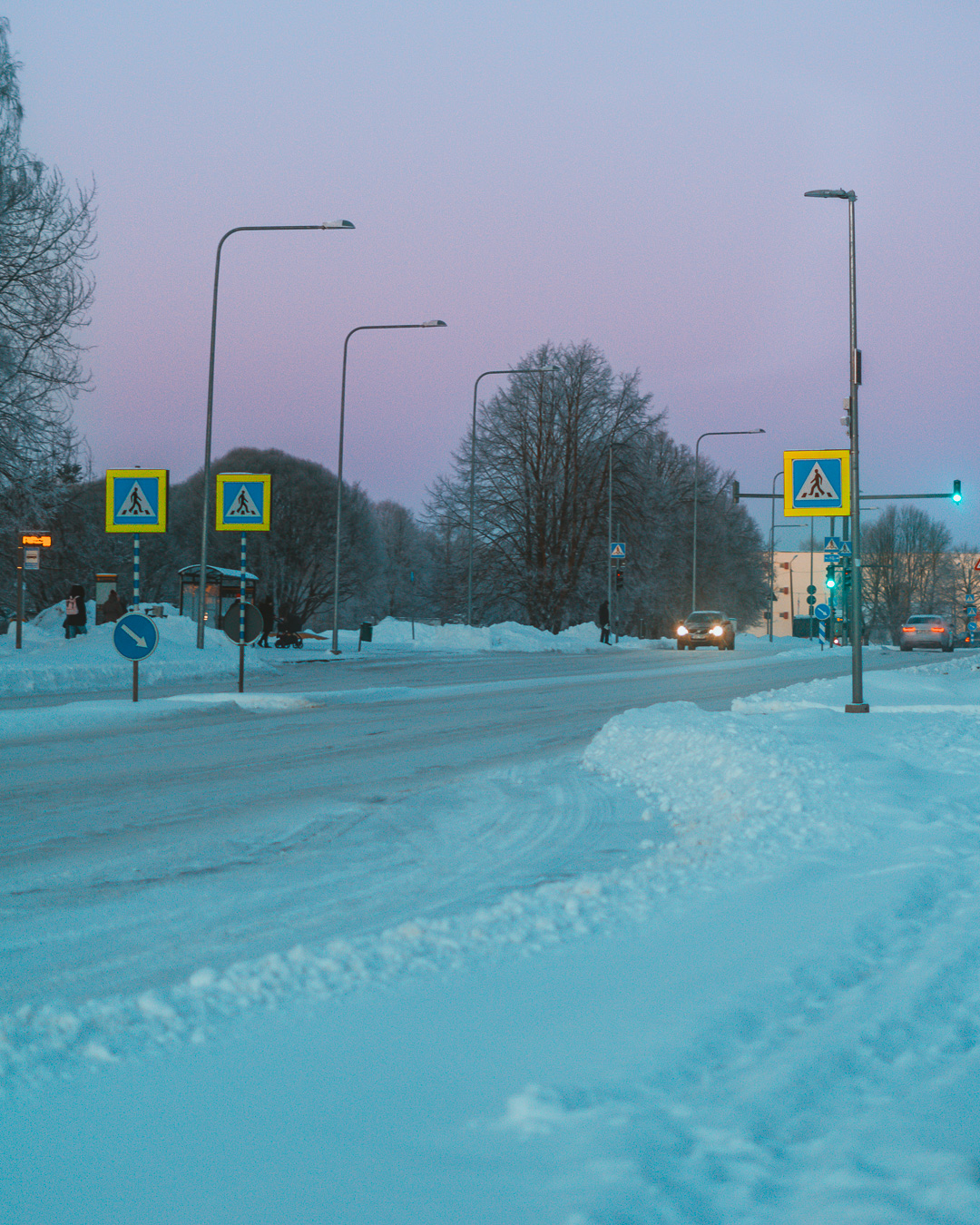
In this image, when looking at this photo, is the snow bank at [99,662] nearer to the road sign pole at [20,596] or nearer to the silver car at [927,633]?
the road sign pole at [20,596]

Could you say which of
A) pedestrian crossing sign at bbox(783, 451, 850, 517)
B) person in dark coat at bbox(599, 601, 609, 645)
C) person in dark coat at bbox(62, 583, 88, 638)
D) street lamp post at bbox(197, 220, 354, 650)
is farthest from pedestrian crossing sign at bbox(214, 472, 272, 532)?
person in dark coat at bbox(599, 601, 609, 645)

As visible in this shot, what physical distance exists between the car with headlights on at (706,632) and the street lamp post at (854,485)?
33.9m

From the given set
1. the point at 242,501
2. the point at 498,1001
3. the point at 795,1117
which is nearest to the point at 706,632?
the point at 242,501

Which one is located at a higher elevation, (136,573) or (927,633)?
(136,573)

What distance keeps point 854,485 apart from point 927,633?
3879 cm

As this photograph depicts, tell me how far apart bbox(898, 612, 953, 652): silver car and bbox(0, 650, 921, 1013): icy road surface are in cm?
3935

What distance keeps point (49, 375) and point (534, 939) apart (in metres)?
23.1

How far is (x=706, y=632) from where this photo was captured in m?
50.4

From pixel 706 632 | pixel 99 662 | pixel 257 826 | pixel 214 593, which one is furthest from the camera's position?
pixel 706 632

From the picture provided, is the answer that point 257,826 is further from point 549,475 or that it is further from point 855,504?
point 549,475

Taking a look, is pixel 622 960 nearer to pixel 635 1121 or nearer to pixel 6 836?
pixel 635 1121

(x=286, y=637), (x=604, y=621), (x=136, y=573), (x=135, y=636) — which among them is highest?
(x=136, y=573)

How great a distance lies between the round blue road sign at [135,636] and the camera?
1588cm

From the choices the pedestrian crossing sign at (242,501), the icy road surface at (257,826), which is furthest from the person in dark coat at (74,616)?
the icy road surface at (257,826)
